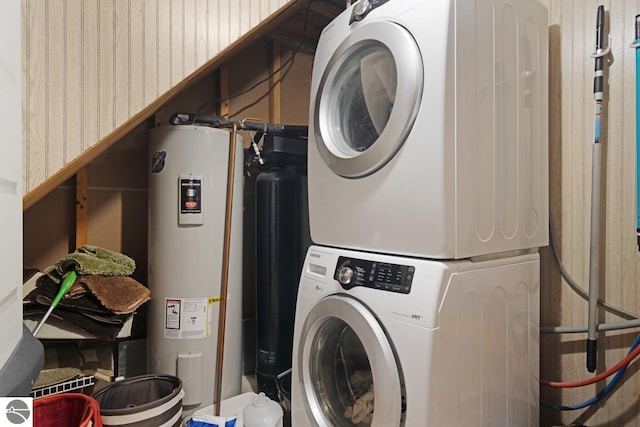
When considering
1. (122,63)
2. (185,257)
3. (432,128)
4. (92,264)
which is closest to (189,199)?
(185,257)

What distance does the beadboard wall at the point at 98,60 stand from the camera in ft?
4.24

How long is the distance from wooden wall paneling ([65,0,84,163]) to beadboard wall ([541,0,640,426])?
1.75m

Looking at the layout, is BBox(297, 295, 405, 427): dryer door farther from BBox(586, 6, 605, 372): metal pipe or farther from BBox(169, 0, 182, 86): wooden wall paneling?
BBox(169, 0, 182, 86): wooden wall paneling

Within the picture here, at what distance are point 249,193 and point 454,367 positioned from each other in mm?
1625

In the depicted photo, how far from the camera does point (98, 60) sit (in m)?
1.43

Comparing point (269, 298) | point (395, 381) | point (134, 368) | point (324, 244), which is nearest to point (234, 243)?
point (269, 298)

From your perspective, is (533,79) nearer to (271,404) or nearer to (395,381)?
(395,381)

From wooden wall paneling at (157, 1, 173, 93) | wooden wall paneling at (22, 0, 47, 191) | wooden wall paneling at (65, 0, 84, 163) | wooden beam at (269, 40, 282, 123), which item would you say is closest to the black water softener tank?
wooden beam at (269, 40, 282, 123)

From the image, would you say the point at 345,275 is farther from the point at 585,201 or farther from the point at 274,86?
the point at 274,86

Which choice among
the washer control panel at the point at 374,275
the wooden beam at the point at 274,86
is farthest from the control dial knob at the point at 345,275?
the wooden beam at the point at 274,86

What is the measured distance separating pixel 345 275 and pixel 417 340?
0.32m

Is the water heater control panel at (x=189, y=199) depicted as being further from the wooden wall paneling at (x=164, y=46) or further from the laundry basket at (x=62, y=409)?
the laundry basket at (x=62, y=409)

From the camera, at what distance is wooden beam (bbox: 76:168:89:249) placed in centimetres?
200

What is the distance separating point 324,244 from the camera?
1.53 metres
